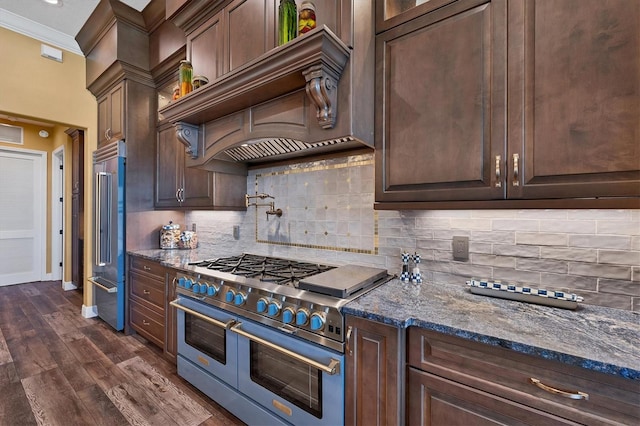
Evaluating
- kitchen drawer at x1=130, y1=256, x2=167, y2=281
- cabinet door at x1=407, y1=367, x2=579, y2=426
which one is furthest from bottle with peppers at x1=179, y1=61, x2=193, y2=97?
A: cabinet door at x1=407, y1=367, x2=579, y2=426

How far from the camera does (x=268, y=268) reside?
6.77 feet

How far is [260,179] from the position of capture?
2707 mm

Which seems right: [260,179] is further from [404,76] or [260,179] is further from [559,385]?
[559,385]

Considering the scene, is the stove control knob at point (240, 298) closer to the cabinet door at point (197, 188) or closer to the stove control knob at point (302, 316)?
the stove control knob at point (302, 316)

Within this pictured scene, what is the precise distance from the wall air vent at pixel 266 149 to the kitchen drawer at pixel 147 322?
1.63m

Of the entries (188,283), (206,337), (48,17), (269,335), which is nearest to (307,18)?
(269,335)

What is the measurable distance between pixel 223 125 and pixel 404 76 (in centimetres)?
135

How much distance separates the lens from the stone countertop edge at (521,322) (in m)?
0.87

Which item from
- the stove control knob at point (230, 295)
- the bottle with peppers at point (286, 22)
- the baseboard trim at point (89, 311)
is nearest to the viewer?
the bottle with peppers at point (286, 22)

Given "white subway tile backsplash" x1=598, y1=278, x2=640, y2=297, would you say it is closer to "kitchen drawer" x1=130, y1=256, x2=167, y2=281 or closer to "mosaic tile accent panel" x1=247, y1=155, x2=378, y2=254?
"mosaic tile accent panel" x1=247, y1=155, x2=378, y2=254

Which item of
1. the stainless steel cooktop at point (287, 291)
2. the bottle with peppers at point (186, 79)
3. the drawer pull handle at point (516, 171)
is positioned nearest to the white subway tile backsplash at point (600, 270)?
the drawer pull handle at point (516, 171)

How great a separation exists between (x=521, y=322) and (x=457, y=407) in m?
0.41

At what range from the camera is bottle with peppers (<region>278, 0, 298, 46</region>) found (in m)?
1.64

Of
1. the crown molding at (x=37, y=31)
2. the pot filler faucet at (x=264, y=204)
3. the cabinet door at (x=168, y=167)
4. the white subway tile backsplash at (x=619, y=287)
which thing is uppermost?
the crown molding at (x=37, y=31)
